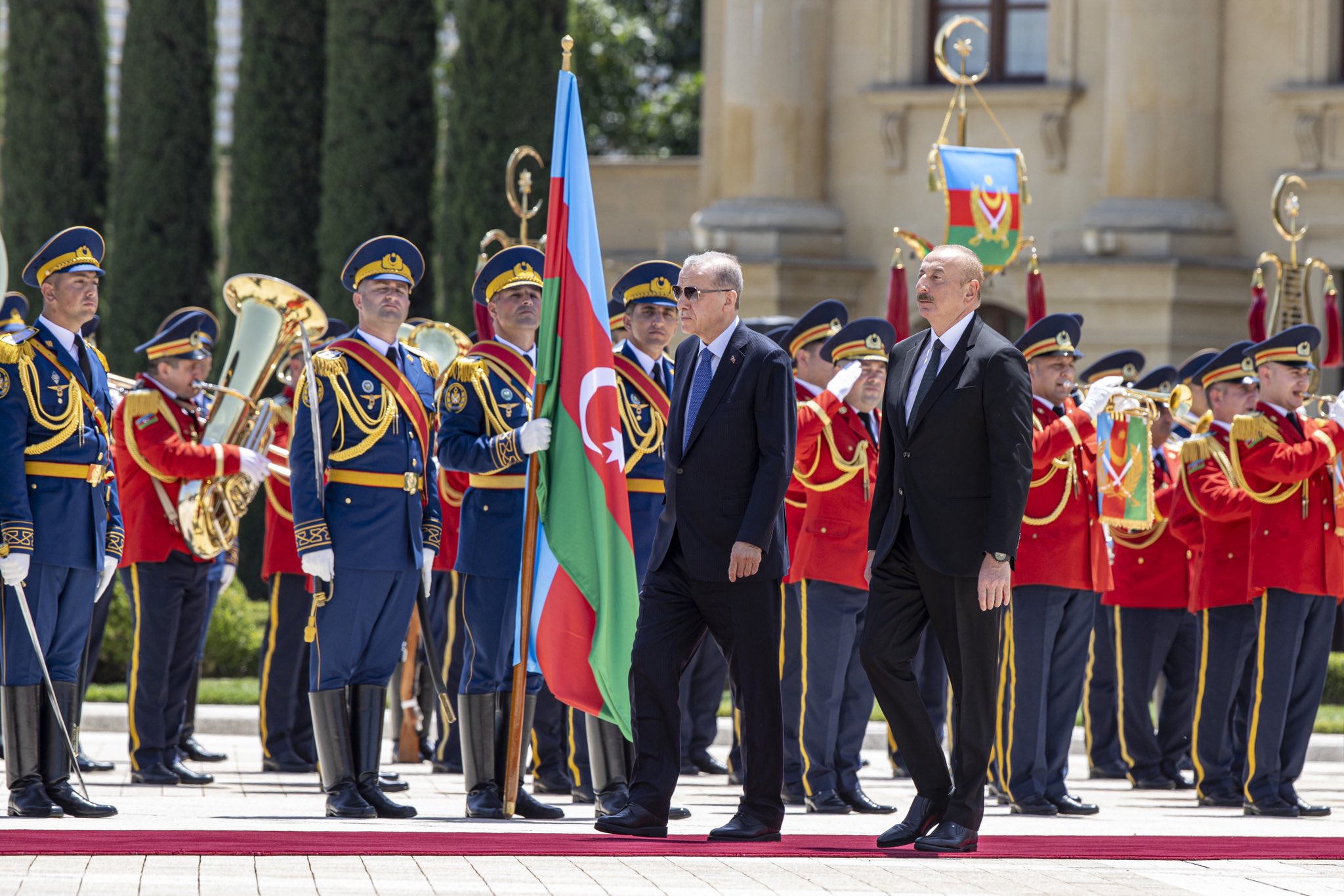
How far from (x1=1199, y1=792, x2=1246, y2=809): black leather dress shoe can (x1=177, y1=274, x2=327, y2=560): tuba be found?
184 inches

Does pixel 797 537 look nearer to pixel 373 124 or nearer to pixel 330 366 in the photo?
pixel 330 366

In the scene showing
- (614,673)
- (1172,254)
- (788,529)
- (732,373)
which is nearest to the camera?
(732,373)

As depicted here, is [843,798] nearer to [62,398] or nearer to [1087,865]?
[1087,865]

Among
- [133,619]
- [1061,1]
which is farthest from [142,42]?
[133,619]

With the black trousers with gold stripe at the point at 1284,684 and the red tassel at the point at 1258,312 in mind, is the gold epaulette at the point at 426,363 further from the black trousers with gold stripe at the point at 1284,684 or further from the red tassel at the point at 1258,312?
the red tassel at the point at 1258,312

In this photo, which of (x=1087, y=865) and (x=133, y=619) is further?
(x=133, y=619)

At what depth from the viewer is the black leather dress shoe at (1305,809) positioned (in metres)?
10.1

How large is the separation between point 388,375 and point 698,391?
1494mm

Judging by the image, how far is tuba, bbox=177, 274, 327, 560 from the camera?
11.1 m

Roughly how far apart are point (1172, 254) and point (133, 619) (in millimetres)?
11296

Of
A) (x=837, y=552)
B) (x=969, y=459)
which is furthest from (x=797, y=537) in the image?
(x=969, y=459)

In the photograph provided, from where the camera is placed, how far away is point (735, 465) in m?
8.14

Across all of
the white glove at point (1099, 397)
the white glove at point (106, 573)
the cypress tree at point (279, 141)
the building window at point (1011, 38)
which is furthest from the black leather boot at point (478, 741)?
the cypress tree at point (279, 141)

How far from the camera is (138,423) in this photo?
11.0 m
